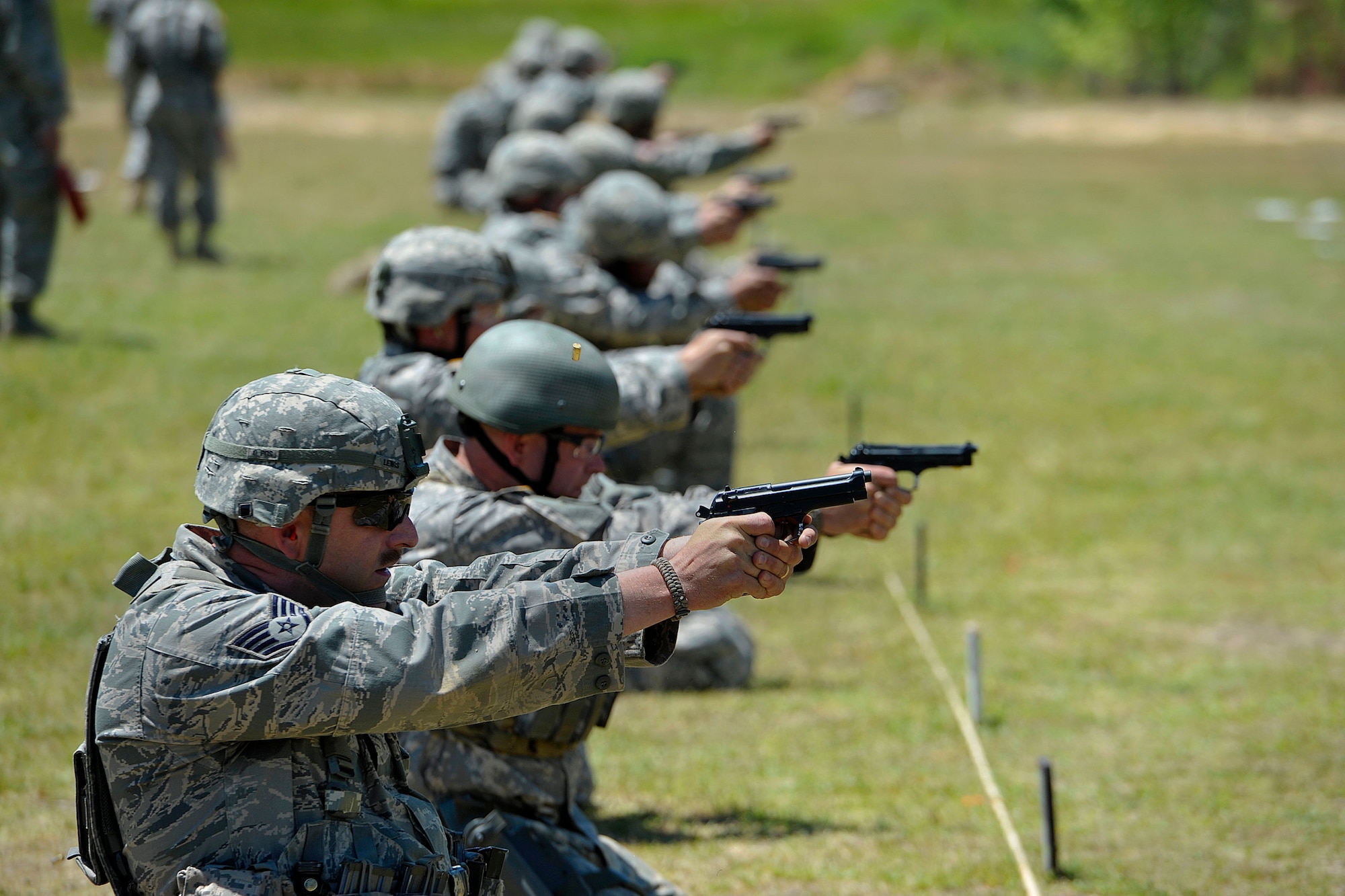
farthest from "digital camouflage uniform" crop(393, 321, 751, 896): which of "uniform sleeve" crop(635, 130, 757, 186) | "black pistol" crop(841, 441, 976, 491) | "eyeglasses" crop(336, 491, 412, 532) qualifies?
"uniform sleeve" crop(635, 130, 757, 186)

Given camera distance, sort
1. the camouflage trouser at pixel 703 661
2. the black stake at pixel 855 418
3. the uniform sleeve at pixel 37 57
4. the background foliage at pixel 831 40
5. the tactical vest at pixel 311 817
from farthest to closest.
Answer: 1. the background foliage at pixel 831 40
2. the uniform sleeve at pixel 37 57
3. the black stake at pixel 855 418
4. the camouflage trouser at pixel 703 661
5. the tactical vest at pixel 311 817

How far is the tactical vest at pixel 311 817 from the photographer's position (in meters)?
3.16

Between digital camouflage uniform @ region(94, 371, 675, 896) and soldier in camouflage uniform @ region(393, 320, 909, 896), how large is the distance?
117 cm

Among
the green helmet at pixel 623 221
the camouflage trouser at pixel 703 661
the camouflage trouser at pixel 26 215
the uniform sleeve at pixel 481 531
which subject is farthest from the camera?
the camouflage trouser at pixel 26 215

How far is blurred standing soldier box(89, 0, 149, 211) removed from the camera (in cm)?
1977

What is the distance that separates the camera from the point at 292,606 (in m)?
3.08

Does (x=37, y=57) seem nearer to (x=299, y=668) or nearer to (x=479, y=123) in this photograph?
(x=479, y=123)

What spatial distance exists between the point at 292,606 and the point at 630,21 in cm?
7535

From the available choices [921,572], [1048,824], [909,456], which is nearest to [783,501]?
[909,456]

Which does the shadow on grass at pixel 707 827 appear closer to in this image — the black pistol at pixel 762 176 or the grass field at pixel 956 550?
the grass field at pixel 956 550

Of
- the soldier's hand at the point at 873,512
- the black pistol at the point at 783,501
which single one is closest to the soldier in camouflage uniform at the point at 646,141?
the soldier's hand at the point at 873,512

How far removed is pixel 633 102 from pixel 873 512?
10353 millimetres

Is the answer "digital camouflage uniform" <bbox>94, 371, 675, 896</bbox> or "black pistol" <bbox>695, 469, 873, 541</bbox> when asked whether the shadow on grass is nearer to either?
"digital camouflage uniform" <bbox>94, 371, 675, 896</bbox>

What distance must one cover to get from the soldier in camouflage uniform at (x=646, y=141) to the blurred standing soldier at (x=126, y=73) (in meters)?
6.97
